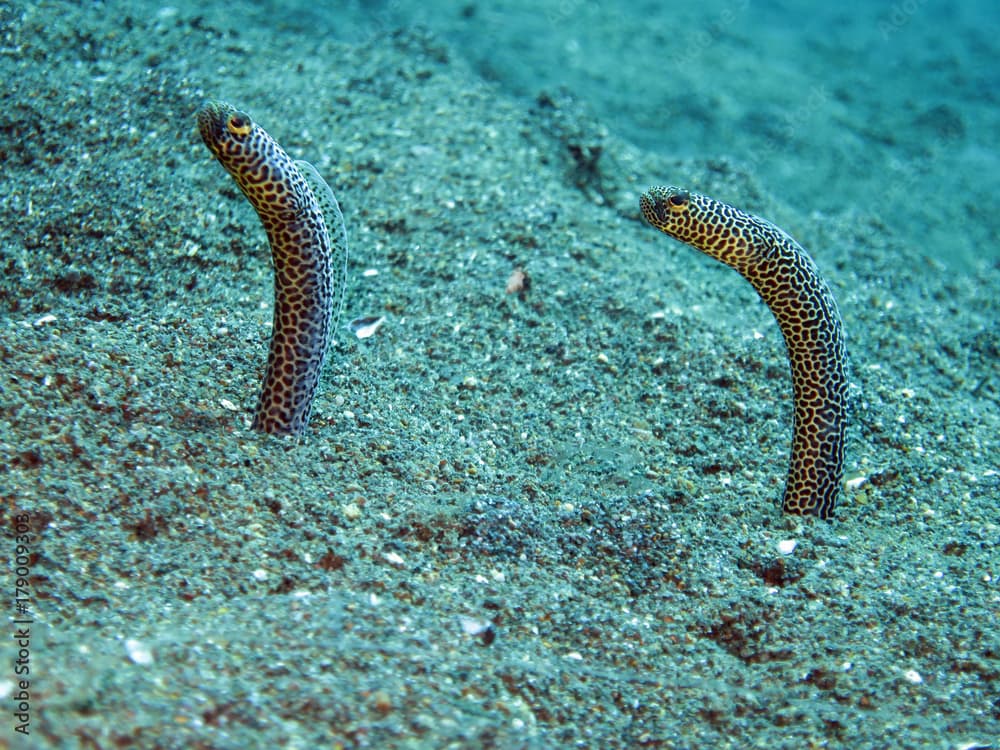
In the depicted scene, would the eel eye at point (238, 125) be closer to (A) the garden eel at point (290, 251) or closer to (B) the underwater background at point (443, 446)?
(A) the garden eel at point (290, 251)

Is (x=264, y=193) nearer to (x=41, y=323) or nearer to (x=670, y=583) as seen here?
(x=41, y=323)

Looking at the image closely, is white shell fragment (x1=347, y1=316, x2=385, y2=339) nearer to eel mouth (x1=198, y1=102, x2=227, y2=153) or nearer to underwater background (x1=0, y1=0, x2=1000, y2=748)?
underwater background (x1=0, y1=0, x2=1000, y2=748)

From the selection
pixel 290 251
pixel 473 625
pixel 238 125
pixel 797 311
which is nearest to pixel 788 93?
pixel 797 311

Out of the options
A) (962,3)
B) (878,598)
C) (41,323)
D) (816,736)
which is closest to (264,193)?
(41,323)

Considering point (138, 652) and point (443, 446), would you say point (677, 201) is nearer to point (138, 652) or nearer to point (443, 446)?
point (443, 446)

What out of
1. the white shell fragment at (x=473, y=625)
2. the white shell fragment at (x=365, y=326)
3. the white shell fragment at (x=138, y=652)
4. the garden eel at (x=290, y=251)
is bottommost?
the white shell fragment at (x=473, y=625)

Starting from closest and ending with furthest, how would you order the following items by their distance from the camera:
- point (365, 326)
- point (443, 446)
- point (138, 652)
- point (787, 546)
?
point (138, 652), point (787, 546), point (443, 446), point (365, 326)

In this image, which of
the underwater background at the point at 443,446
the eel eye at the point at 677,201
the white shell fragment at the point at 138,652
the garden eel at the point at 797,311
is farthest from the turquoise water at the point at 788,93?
the white shell fragment at the point at 138,652
